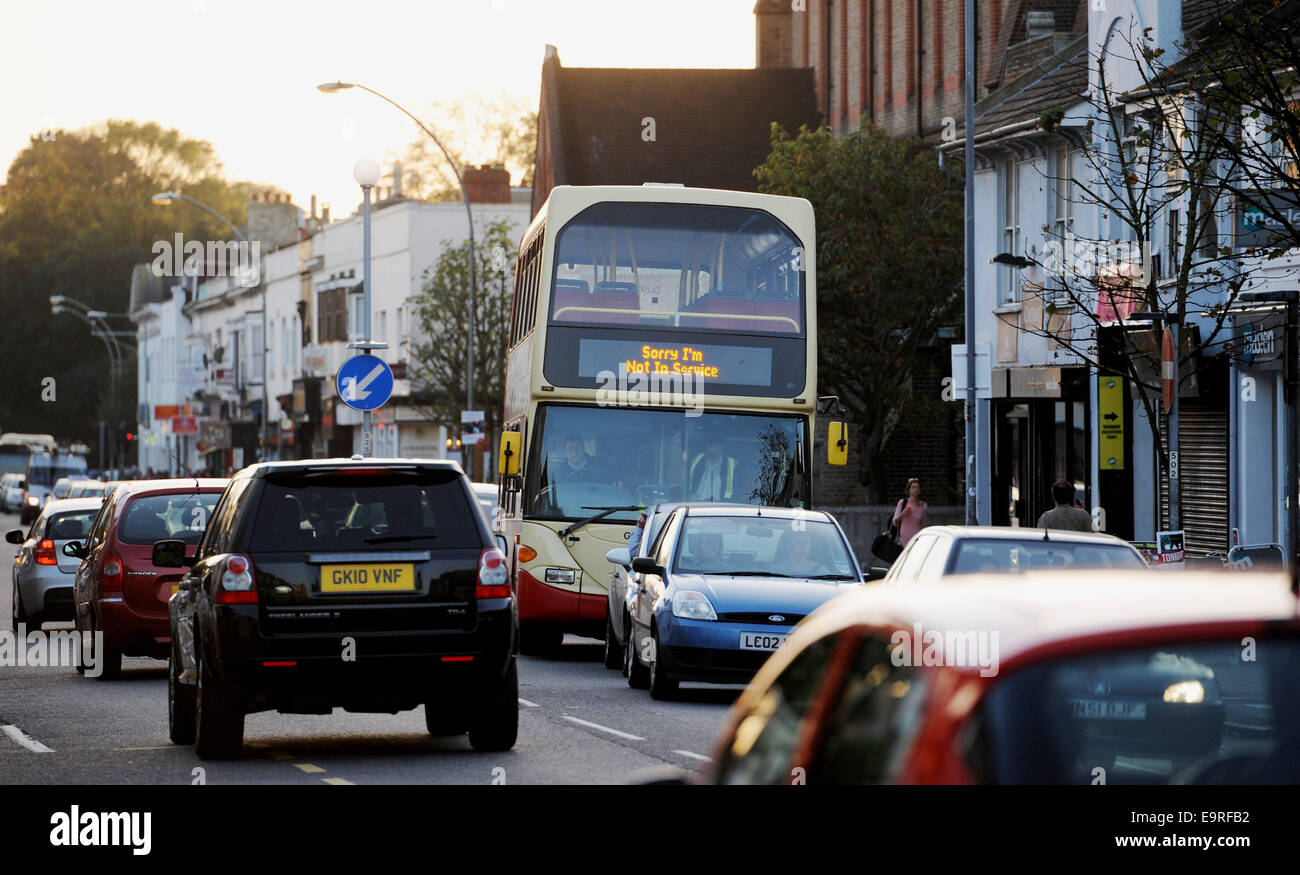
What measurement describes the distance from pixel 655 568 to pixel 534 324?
17.1 ft

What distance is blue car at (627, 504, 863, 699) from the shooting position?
16250 millimetres

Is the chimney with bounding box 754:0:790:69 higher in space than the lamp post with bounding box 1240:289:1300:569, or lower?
higher

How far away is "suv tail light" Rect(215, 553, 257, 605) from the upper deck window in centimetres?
973

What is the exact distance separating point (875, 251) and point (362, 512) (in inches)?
998

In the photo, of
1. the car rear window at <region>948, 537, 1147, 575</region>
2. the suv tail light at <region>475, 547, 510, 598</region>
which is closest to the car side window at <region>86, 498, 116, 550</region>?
the suv tail light at <region>475, 547, 510, 598</region>

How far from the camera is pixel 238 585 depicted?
38.9ft

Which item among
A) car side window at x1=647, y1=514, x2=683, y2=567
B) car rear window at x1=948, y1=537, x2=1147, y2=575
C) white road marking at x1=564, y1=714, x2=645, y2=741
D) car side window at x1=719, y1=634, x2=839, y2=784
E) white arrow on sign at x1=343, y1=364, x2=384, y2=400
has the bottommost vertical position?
white road marking at x1=564, y1=714, x2=645, y2=741

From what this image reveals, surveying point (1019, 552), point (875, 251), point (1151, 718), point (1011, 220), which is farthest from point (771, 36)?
point (1151, 718)

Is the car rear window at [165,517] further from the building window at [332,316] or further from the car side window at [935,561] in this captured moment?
the building window at [332,316]

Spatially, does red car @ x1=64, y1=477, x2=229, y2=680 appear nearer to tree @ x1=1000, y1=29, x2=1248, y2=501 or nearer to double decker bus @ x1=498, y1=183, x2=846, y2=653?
double decker bus @ x1=498, y1=183, x2=846, y2=653

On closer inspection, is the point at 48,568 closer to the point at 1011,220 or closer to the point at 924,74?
the point at 1011,220

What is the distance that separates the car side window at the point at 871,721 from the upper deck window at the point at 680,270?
55.8 ft
